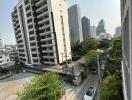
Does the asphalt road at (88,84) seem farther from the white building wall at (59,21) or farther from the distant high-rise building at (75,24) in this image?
the distant high-rise building at (75,24)

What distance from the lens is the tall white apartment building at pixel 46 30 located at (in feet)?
122

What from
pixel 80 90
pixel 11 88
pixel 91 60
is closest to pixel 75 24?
pixel 91 60

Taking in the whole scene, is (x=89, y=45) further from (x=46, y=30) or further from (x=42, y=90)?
(x=42, y=90)

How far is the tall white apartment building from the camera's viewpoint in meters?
37.1

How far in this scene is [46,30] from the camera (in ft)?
126

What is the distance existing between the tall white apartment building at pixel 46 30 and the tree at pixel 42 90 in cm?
1518

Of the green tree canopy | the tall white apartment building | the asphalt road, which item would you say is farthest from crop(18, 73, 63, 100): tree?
the tall white apartment building

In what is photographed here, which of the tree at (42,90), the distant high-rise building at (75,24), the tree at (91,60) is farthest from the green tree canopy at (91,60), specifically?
the distant high-rise building at (75,24)

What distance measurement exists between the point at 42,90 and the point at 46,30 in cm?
2249

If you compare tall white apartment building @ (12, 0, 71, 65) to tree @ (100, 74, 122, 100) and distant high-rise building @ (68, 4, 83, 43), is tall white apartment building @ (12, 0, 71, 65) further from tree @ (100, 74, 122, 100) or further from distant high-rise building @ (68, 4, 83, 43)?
distant high-rise building @ (68, 4, 83, 43)

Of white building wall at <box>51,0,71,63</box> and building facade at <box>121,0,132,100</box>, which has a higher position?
white building wall at <box>51,0,71,63</box>

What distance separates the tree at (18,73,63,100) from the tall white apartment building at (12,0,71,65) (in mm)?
15178

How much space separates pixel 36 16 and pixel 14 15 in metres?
16.0

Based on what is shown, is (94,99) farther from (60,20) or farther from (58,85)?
(60,20)
